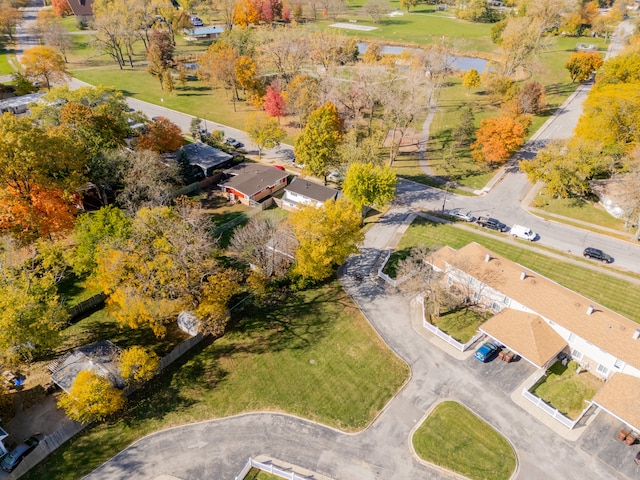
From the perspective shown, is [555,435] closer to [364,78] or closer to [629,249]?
[629,249]

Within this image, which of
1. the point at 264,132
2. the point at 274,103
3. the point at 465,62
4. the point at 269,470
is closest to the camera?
the point at 269,470

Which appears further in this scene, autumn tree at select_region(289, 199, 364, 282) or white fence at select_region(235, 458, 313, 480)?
autumn tree at select_region(289, 199, 364, 282)

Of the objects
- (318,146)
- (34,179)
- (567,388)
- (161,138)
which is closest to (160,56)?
(161,138)

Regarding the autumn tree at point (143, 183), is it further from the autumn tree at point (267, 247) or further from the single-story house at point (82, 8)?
the single-story house at point (82, 8)

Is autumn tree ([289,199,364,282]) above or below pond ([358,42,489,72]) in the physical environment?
below

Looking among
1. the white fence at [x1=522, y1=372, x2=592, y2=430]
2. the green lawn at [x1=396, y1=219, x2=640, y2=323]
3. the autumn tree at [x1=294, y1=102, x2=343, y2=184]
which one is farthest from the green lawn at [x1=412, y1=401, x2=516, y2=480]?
the autumn tree at [x1=294, y1=102, x2=343, y2=184]

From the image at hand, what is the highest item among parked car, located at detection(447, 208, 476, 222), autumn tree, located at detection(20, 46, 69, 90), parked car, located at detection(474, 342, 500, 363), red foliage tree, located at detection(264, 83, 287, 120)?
autumn tree, located at detection(20, 46, 69, 90)

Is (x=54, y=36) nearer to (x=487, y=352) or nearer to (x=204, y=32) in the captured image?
(x=204, y=32)

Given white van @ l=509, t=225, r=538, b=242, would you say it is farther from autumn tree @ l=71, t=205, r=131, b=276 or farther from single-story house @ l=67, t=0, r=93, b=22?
single-story house @ l=67, t=0, r=93, b=22

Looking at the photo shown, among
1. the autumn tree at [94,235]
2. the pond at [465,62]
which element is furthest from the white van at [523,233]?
the pond at [465,62]
